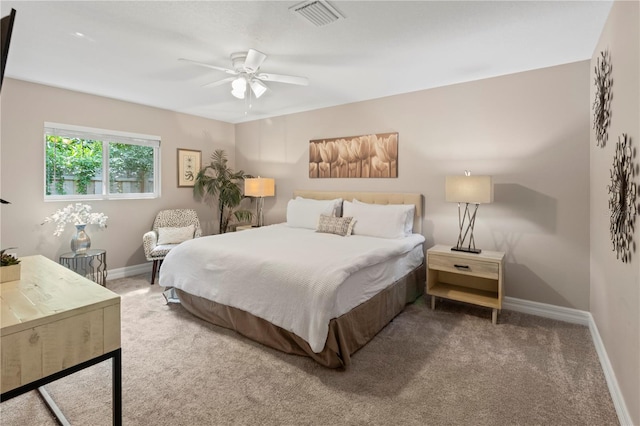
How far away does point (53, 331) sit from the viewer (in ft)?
3.93

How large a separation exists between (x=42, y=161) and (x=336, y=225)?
11.5 feet

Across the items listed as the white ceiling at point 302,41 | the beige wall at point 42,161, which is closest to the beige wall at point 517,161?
the white ceiling at point 302,41

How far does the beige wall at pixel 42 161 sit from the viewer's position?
355cm

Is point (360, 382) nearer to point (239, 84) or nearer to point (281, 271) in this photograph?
point (281, 271)

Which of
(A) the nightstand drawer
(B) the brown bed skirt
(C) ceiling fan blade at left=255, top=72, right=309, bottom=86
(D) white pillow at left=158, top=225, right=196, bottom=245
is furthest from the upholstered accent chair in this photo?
(A) the nightstand drawer

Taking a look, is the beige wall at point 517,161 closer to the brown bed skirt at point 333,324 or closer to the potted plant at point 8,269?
the brown bed skirt at point 333,324

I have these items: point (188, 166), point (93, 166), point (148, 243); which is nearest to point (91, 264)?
point (148, 243)

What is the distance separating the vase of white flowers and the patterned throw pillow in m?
2.76

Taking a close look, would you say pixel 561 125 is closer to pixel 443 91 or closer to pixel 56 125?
pixel 443 91

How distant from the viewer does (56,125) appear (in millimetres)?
3855

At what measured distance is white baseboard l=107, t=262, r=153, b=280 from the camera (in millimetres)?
4410

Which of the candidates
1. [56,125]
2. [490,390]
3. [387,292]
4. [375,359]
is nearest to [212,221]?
[56,125]

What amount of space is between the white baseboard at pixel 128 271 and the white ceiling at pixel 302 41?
7.78 feet

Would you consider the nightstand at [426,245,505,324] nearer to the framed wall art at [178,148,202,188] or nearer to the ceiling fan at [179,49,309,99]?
the ceiling fan at [179,49,309,99]
